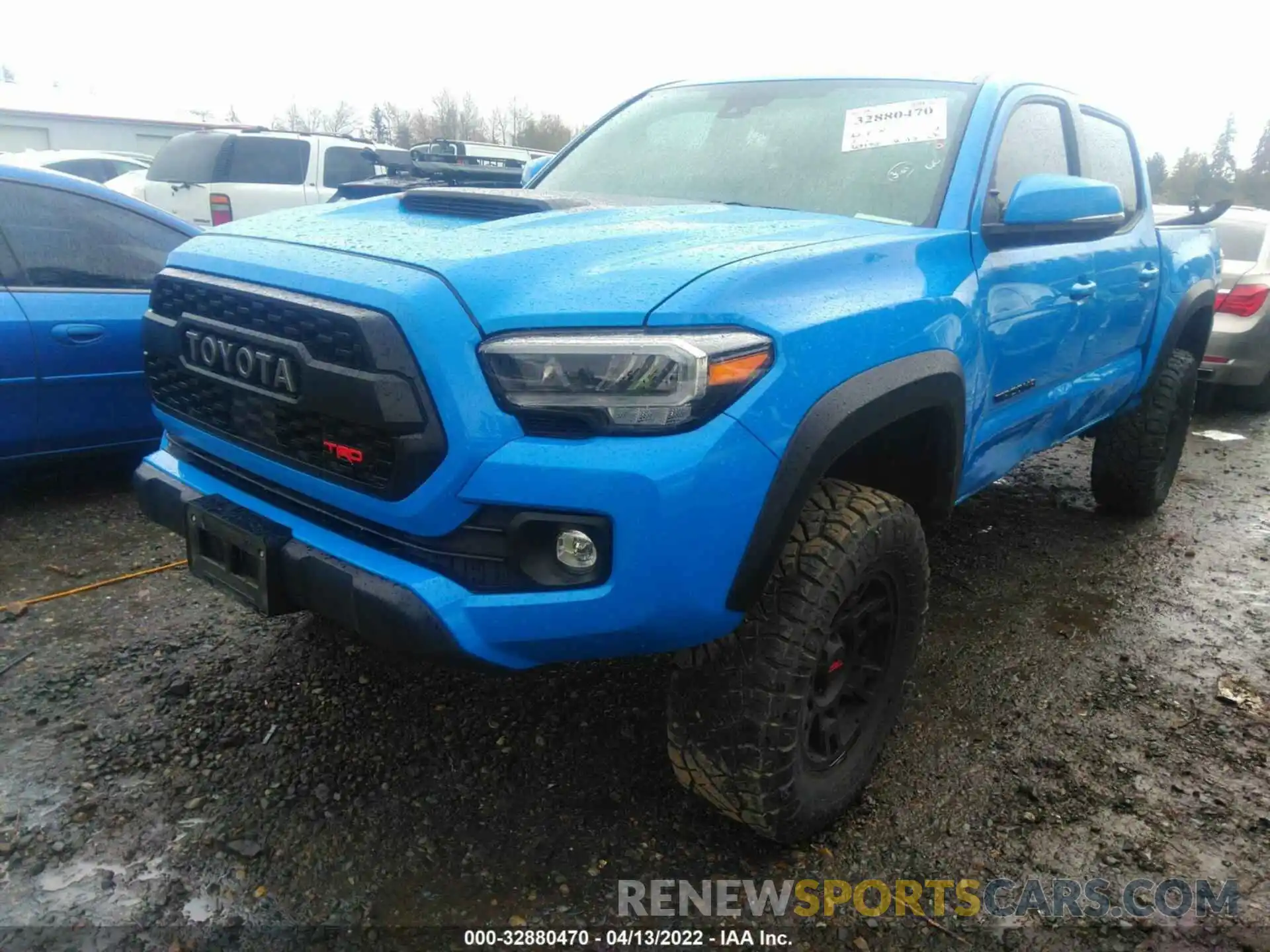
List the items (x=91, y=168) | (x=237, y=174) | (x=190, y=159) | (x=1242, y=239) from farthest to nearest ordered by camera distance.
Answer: (x=91, y=168) → (x=190, y=159) → (x=237, y=174) → (x=1242, y=239)

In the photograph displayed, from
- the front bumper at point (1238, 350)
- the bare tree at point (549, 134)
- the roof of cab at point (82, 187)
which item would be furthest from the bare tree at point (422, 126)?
the roof of cab at point (82, 187)

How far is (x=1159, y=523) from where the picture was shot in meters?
4.55

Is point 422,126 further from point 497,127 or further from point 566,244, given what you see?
point 566,244

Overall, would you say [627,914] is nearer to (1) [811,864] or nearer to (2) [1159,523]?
(1) [811,864]

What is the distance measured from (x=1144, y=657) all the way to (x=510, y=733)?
2.21 meters

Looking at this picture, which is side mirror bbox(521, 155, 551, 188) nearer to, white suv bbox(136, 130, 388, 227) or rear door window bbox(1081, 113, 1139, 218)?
rear door window bbox(1081, 113, 1139, 218)

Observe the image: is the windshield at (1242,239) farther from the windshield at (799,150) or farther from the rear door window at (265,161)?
the rear door window at (265,161)

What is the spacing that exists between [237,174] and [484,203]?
854 cm

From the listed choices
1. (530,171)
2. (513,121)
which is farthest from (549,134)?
(530,171)

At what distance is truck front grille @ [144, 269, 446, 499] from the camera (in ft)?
5.63

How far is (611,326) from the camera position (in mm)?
1715

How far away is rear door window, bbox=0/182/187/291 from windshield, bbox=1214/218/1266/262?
7.23 metres

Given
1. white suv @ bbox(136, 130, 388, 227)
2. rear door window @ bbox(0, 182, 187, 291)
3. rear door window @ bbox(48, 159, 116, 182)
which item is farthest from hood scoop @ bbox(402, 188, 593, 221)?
rear door window @ bbox(48, 159, 116, 182)

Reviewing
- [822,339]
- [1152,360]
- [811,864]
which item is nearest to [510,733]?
[811,864]
